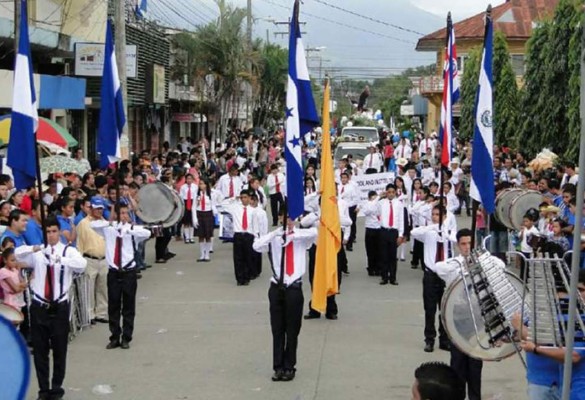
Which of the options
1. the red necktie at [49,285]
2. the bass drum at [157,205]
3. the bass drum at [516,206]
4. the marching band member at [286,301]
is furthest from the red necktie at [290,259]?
the bass drum at [157,205]

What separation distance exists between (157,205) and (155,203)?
0.17ft

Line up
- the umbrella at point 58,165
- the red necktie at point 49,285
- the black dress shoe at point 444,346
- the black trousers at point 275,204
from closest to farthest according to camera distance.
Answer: the red necktie at point 49,285, the black dress shoe at point 444,346, the umbrella at point 58,165, the black trousers at point 275,204

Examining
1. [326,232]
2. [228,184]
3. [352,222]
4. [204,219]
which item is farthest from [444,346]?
[228,184]

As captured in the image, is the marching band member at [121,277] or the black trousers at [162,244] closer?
the marching band member at [121,277]

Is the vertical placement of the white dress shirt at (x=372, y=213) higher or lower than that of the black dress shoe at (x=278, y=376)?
higher

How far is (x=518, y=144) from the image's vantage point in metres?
29.5

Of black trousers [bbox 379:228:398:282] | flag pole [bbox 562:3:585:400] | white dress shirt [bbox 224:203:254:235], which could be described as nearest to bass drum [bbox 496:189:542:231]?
black trousers [bbox 379:228:398:282]

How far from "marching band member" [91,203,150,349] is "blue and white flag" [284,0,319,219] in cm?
244

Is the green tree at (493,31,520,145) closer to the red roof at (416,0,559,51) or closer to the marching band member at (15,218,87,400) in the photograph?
the red roof at (416,0,559,51)

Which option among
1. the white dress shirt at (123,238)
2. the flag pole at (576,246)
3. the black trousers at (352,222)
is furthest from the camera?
the black trousers at (352,222)

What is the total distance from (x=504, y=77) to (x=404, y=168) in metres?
13.1

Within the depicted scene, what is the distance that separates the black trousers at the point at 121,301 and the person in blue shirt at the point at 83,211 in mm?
2109

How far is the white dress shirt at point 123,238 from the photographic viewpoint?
12477mm

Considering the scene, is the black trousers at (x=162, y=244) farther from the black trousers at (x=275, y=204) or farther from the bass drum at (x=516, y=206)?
the bass drum at (x=516, y=206)
